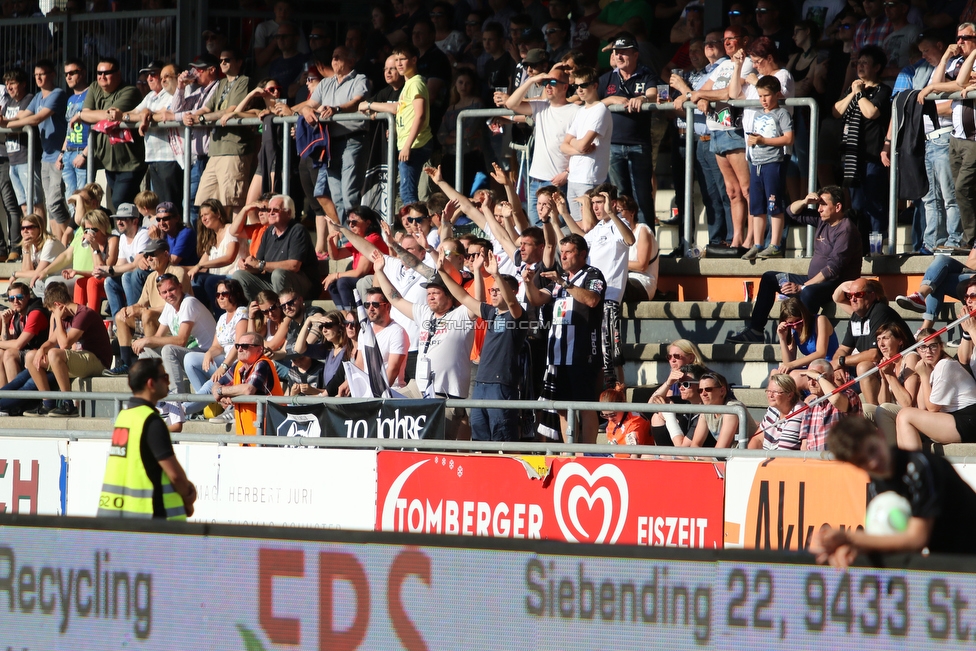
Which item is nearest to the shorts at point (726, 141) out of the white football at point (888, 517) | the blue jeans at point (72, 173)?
the blue jeans at point (72, 173)

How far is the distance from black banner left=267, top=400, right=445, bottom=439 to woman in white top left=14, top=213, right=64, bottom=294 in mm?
5868

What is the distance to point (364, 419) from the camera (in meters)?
10.9

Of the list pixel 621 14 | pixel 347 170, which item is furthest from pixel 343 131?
pixel 621 14

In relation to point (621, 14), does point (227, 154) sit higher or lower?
lower

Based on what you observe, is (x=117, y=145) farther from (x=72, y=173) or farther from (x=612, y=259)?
(x=612, y=259)

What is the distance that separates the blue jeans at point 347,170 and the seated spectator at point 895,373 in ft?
21.1

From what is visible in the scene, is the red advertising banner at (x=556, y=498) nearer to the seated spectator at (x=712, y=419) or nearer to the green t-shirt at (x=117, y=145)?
the seated spectator at (x=712, y=419)

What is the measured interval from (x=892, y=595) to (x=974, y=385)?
5.21m

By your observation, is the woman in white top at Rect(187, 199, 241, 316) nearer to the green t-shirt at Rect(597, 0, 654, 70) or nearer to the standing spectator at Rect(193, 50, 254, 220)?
the standing spectator at Rect(193, 50, 254, 220)

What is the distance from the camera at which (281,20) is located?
1667 centimetres

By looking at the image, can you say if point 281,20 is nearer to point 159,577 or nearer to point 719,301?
point 719,301

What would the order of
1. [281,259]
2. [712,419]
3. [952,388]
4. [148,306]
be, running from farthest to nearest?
[148,306] → [281,259] → [712,419] → [952,388]

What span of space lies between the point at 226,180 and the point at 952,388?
28.8 feet

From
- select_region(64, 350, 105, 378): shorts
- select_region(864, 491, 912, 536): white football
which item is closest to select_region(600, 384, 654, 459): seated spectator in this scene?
select_region(864, 491, 912, 536): white football
